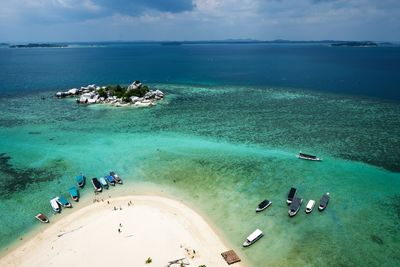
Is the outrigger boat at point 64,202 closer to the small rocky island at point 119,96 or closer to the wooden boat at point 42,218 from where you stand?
the wooden boat at point 42,218

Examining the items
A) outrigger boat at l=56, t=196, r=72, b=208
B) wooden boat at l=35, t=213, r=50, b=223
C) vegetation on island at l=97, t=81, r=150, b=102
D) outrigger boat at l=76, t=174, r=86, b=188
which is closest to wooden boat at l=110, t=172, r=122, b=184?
outrigger boat at l=76, t=174, r=86, b=188

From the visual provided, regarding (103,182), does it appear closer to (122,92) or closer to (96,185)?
(96,185)

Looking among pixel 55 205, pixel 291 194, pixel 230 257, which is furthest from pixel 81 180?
pixel 291 194

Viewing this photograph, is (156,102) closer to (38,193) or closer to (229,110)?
(229,110)

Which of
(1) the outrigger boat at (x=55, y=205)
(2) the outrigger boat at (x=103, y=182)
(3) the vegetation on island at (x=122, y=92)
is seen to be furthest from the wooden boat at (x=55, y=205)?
(3) the vegetation on island at (x=122, y=92)

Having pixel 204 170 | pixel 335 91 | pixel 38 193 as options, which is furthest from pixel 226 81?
pixel 38 193

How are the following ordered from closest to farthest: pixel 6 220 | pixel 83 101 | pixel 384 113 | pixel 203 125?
1. pixel 6 220
2. pixel 203 125
3. pixel 384 113
4. pixel 83 101
